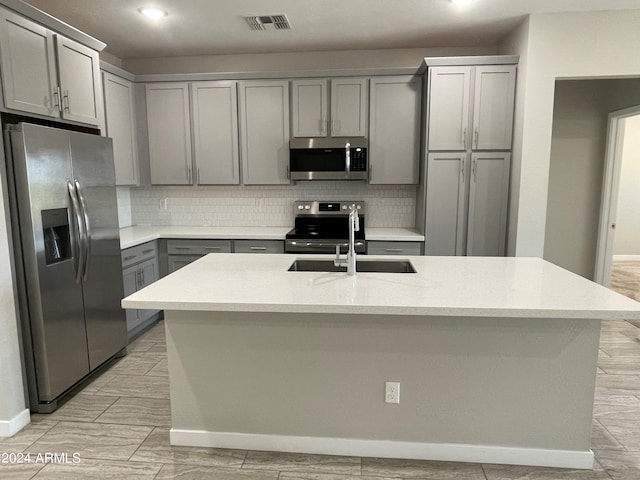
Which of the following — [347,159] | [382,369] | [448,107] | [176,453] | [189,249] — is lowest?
[176,453]

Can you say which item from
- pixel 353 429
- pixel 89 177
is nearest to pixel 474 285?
pixel 353 429

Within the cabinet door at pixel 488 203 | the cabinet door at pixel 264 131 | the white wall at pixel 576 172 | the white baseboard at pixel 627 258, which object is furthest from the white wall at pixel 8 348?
the white baseboard at pixel 627 258

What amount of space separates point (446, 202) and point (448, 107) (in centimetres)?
84

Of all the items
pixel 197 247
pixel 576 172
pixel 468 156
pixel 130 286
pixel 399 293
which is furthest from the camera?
pixel 576 172

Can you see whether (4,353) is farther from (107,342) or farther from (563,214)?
(563,214)

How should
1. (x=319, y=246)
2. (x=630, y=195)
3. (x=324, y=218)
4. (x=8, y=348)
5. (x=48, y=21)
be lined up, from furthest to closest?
(x=630, y=195) → (x=324, y=218) → (x=319, y=246) → (x=48, y=21) → (x=8, y=348)

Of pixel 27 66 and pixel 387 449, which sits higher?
pixel 27 66

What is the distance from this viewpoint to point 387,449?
2141 mm

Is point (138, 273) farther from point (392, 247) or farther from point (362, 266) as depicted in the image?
point (392, 247)

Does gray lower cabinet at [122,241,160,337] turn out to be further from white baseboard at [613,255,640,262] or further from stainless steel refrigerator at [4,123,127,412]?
white baseboard at [613,255,640,262]

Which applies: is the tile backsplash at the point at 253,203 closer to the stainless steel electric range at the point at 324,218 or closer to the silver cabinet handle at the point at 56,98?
the stainless steel electric range at the point at 324,218

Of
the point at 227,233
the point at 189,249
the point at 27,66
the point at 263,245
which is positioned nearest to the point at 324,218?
the point at 263,245

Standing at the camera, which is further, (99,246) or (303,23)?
(303,23)

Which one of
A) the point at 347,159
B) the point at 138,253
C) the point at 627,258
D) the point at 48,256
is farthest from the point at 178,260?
the point at 627,258
